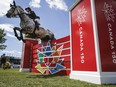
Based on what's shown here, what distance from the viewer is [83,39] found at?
205 inches

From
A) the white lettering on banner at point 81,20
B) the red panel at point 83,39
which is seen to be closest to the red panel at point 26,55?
the red panel at point 83,39

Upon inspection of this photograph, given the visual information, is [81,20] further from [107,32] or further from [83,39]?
[107,32]

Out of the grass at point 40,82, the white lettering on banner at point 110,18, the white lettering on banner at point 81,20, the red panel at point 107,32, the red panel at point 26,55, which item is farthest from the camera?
the red panel at point 26,55

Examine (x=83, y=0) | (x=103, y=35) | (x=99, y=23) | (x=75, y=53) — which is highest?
(x=83, y=0)

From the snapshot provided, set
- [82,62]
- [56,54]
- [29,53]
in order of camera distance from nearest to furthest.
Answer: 1. [82,62]
2. [56,54]
3. [29,53]

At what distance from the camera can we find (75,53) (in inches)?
231

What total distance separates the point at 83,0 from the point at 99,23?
1.47 m

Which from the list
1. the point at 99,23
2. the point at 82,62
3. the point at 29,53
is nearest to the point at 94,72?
the point at 82,62

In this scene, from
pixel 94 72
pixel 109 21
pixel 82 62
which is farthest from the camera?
pixel 82 62

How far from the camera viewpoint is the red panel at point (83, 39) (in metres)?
4.69

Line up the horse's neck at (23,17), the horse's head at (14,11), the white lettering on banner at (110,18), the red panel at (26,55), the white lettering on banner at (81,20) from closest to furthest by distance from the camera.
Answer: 1. the white lettering on banner at (110,18)
2. the white lettering on banner at (81,20)
3. the horse's neck at (23,17)
4. the horse's head at (14,11)
5. the red panel at (26,55)

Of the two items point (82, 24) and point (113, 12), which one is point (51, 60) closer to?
point (82, 24)

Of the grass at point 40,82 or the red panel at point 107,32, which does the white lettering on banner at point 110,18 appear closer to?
the red panel at point 107,32

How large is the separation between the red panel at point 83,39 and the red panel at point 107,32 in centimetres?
30
